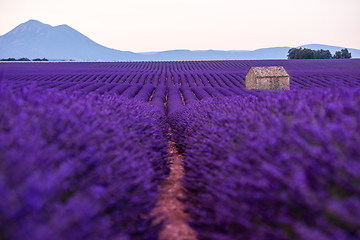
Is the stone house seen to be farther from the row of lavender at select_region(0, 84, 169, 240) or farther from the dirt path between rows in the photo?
the row of lavender at select_region(0, 84, 169, 240)

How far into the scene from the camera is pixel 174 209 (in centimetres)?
339

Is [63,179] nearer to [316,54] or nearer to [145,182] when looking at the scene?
[145,182]

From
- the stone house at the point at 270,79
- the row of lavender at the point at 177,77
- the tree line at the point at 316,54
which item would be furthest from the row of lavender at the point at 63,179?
the tree line at the point at 316,54

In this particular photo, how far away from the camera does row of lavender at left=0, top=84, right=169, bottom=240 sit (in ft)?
3.68

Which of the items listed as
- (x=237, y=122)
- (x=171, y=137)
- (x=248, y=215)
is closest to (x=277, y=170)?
(x=248, y=215)

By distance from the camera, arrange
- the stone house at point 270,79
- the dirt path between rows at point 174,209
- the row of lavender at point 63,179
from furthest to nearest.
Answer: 1. the stone house at point 270,79
2. the dirt path between rows at point 174,209
3. the row of lavender at point 63,179

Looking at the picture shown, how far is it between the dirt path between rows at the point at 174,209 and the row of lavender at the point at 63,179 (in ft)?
1.44

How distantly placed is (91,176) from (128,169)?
47cm

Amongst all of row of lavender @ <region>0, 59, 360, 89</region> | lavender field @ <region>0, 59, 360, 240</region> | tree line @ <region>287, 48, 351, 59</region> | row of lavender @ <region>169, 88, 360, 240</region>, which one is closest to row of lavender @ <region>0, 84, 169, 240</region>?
lavender field @ <region>0, 59, 360, 240</region>

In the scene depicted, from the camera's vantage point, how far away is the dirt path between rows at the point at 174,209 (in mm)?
2752

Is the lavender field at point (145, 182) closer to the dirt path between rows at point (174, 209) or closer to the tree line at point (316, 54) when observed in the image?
the dirt path between rows at point (174, 209)

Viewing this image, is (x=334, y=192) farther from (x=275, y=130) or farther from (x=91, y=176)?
(x=91, y=176)

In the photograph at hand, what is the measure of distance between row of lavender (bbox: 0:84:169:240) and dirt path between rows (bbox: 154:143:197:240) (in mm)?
440

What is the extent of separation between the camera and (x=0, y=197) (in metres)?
1.08
